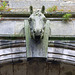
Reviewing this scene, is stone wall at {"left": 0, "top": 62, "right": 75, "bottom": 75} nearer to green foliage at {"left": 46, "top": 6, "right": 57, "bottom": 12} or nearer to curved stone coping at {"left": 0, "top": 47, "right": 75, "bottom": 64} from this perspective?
curved stone coping at {"left": 0, "top": 47, "right": 75, "bottom": 64}

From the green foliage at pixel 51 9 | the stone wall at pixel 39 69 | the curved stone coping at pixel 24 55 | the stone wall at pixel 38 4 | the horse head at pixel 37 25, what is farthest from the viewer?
the stone wall at pixel 38 4

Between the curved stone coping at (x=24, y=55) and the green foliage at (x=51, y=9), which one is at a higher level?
the green foliage at (x=51, y=9)

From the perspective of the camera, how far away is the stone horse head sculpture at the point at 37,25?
3.63 m

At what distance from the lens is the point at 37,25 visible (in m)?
3.73

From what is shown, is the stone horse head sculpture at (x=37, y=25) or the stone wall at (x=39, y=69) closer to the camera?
the stone horse head sculpture at (x=37, y=25)

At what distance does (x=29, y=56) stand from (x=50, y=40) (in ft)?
2.69

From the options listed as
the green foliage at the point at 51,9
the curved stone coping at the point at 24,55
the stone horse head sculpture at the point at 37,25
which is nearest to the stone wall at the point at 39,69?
the curved stone coping at the point at 24,55

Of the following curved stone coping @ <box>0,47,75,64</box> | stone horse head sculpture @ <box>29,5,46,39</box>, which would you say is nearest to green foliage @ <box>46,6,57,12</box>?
stone horse head sculpture @ <box>29,5,46,39</box>

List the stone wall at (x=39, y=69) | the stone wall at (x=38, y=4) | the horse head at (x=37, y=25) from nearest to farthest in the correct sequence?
the horse head at (x=37, y=25) < the stone wall at (x=39, y=69) < the stone wall at (x=38, y=4)

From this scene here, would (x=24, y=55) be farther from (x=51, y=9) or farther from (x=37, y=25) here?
(x=51, y=9)

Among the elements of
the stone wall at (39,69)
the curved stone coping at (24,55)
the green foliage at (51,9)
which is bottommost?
the stone wall at (39,69)

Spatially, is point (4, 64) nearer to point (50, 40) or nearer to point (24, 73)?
point (24, 73)

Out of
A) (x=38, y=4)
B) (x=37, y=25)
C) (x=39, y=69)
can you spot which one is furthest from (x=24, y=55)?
(x=38, y=4)

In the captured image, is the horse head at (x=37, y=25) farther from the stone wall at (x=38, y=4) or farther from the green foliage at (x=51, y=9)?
the stone wall at (x=38, y=4)
